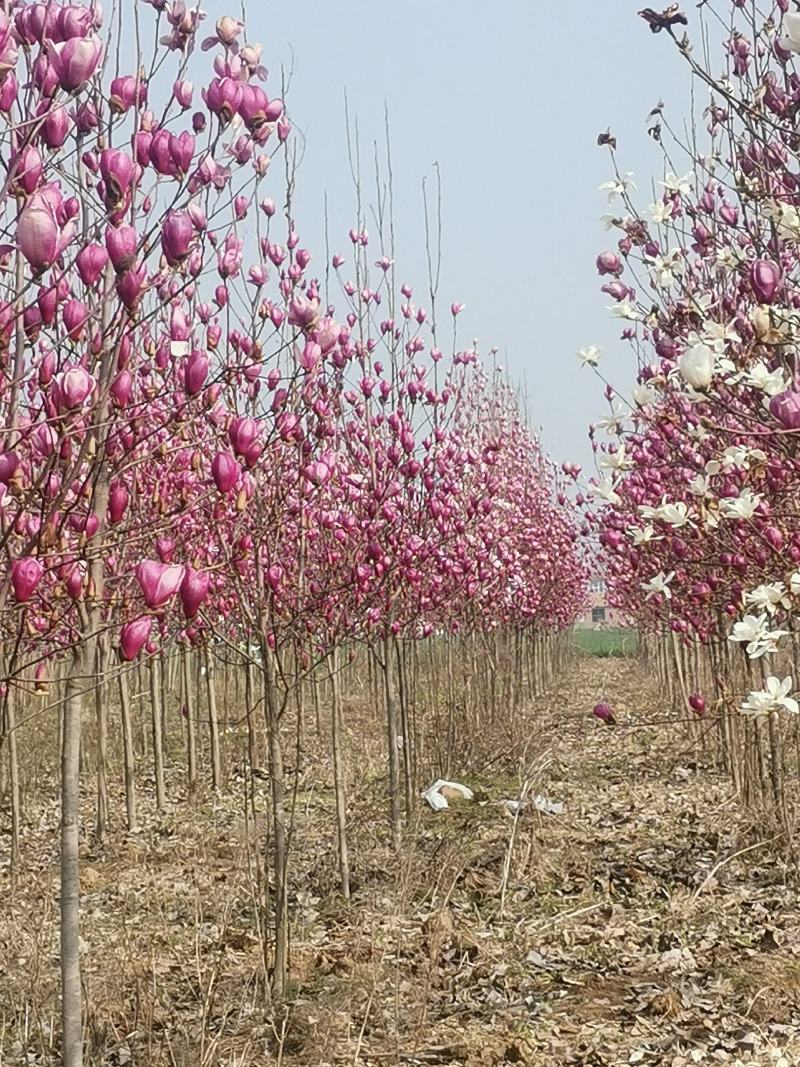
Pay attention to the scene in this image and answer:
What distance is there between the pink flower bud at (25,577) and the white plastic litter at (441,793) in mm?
6816

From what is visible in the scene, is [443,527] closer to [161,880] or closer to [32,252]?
[161,880]

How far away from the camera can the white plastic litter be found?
8578 millimetres

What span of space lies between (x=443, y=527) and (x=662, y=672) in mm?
11499

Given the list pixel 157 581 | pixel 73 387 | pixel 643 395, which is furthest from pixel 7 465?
pixel 643 395

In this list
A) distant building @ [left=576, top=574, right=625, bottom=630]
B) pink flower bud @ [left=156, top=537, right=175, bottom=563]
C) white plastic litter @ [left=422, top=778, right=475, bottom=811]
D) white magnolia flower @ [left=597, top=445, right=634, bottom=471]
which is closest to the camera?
pink flower bud @ [left=156, top=537, right=175, bottom=563]

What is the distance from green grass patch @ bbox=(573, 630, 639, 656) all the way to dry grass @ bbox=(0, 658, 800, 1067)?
1156 inches

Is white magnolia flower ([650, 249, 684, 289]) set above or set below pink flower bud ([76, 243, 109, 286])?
above

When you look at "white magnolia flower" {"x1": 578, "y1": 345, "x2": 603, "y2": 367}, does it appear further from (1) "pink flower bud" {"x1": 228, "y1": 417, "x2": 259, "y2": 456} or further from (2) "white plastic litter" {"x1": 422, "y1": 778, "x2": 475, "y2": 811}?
(2) "white plastic litter" {"x1": 422, "y1": 778, "x2": 475, "y2": 811}

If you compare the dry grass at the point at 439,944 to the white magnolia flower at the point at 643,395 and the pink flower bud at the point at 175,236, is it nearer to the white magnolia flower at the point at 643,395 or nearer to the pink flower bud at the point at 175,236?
the white magnolia flower at the point at 643,395

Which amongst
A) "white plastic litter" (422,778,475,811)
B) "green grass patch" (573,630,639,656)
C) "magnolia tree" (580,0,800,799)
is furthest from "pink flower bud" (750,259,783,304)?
"green grass patch" (573,630,639,656)

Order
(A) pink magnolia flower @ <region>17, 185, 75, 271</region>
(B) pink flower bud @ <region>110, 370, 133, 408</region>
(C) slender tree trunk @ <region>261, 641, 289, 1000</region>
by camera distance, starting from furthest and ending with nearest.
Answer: (C) slender tree trunk @ <region>261, 641, 289, 1000</region>, (B) pink flower bud @ <region>110, 370, 133, 408</region>, (A) pink magnolia flower @ <region>17, 185, 75, 271</region>

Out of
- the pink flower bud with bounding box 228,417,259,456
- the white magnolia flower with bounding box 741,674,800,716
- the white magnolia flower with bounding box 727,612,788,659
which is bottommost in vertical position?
the white magnolia flower with bounding box 741,674,800,716

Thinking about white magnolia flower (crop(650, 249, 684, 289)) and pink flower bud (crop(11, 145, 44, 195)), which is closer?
pink flower bud (crop(11, 145, 44, 195))

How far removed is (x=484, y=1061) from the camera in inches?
160
